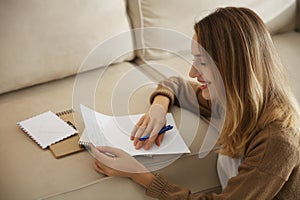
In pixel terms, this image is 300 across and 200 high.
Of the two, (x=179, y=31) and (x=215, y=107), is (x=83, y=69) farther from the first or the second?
(x=215, y=107)

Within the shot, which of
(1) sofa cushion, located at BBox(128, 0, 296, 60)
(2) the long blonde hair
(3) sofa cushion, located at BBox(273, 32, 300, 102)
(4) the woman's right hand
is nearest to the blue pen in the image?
(4) the woman's right hand

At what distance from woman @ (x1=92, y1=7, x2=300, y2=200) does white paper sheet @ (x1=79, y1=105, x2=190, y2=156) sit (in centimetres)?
7

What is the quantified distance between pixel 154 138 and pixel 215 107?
0.23 meters

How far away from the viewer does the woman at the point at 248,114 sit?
1.24m

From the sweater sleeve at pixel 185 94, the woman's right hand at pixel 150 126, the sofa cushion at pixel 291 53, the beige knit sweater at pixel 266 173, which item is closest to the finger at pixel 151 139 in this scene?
the woman's right hand at pixel 150 126

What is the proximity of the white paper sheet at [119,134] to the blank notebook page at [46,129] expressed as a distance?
0.24 ft

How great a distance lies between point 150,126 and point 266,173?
1.29 ft

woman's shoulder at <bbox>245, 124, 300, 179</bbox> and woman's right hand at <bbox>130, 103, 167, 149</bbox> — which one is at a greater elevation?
woman's shoulder at <bbox>245, 124, 300, 179</bbox>

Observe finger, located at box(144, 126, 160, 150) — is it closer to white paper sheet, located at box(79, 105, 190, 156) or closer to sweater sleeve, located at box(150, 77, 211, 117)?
white paper sheet, located at box(79, 105, 190, 156)

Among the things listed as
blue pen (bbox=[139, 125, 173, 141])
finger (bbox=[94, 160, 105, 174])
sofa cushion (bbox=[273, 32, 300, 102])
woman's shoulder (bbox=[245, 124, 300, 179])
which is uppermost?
woman's shoulder (bbox=[245, 124, 300, 179])

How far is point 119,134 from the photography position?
1490 mm

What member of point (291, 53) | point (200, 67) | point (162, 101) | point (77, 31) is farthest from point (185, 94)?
point (291, 53)

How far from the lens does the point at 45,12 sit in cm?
180

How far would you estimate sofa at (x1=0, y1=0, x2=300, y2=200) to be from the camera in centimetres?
136
